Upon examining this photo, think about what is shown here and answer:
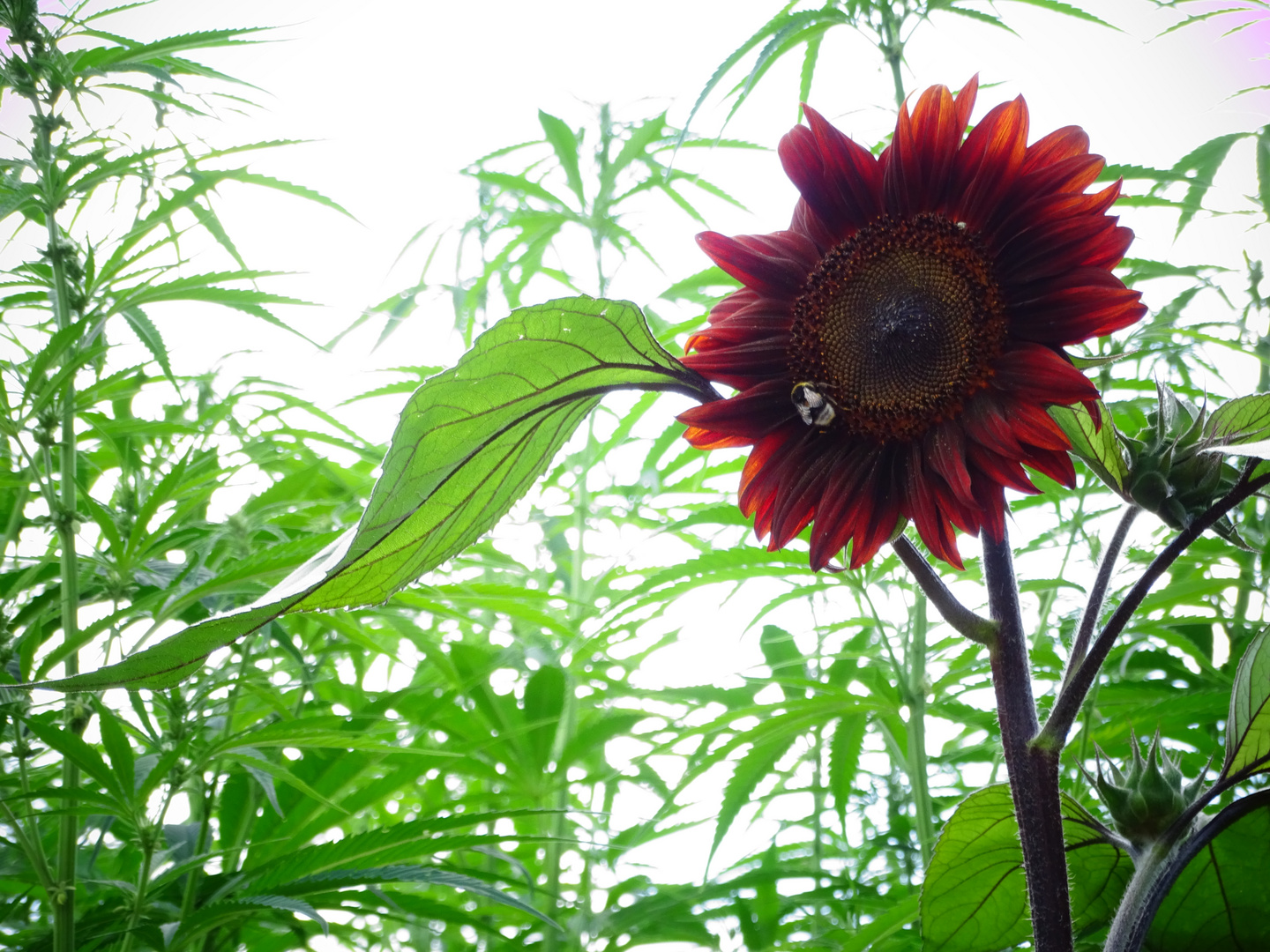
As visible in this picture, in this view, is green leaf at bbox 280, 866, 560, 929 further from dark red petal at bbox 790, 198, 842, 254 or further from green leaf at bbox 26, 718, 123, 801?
dark red petal at bbox 790, 198, 842, 254

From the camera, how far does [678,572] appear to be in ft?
1.72

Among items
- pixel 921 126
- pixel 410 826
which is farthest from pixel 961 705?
pixel 921 126

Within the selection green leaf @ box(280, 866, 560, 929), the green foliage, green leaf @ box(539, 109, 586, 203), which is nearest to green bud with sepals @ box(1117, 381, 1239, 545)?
the green foliage

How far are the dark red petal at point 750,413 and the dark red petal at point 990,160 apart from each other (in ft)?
0.23

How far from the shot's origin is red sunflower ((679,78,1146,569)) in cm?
23

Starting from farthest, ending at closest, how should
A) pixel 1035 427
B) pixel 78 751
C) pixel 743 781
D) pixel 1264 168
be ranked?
pixel 1264 168 → pixel 743 781 → pixel 78 751 → pixel 1035 427

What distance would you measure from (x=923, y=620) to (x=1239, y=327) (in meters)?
0.32

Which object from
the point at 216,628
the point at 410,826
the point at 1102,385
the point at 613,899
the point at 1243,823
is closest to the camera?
the point at 216,628

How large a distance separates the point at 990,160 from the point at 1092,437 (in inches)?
3.2

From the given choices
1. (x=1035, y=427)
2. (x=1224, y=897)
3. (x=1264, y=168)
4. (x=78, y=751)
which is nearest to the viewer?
(x=1035, y=427)

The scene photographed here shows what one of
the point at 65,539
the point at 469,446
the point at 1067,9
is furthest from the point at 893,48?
the point at 65,539

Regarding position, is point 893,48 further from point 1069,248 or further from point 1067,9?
point 1069,248

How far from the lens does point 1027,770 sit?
25 cm

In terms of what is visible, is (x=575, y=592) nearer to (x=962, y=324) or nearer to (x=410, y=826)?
(x=410, y=826)
